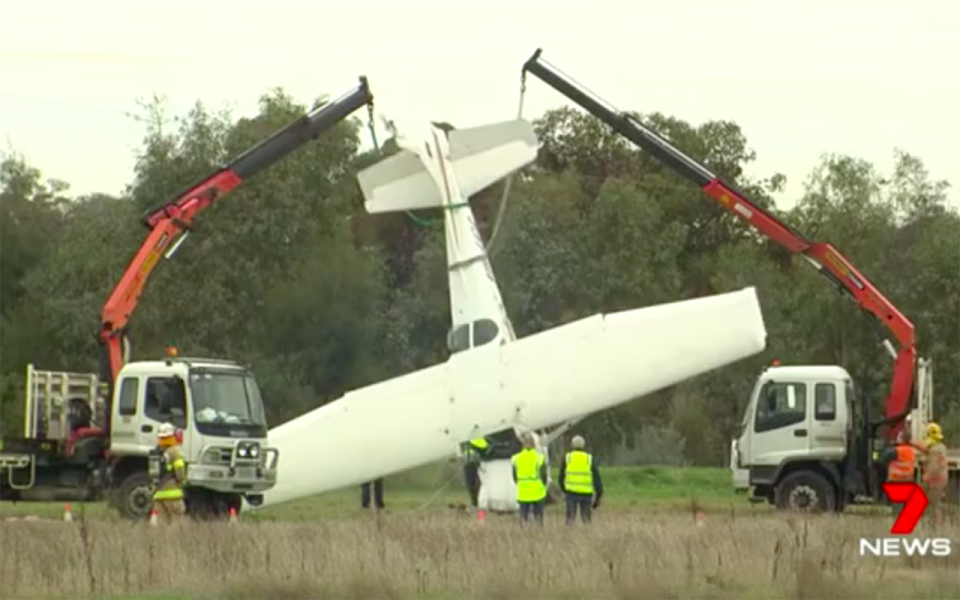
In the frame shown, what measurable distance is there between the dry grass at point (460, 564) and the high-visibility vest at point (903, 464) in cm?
622

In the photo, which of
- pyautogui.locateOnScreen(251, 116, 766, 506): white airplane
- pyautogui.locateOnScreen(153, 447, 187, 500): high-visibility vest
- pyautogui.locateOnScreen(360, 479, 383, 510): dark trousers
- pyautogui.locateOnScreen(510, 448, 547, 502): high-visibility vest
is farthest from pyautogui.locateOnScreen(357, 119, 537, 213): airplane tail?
pyautogui.locateOnScreen(153, 447, 187, 500): high-visibility vest

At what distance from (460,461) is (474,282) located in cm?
348

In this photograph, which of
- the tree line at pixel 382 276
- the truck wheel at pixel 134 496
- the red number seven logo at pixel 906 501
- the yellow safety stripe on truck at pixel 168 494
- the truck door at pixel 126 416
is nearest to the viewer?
the yellow safety stripe on truck at pixel 168 494

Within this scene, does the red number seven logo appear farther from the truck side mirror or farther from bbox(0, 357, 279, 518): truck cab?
bbox(0, 357, 279, 518): truck cab

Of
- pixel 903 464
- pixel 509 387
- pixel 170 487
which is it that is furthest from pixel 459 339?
pixel 170 487

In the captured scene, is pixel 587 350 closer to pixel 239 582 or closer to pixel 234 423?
pixel 234 423

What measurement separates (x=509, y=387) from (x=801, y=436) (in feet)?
18.2

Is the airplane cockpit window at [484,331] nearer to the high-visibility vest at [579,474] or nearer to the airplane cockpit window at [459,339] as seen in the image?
the airplane cockpit window at [459,339]

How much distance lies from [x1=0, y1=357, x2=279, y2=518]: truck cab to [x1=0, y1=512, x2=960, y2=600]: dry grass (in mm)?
6935

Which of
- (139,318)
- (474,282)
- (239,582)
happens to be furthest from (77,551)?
(139,318)

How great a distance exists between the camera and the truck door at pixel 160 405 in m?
30.6

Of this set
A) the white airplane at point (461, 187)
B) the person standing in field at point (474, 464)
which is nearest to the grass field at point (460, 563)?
the person standing in field at point (474, 464)

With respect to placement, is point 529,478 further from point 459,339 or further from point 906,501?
point 459,339

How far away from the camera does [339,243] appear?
165 feet
